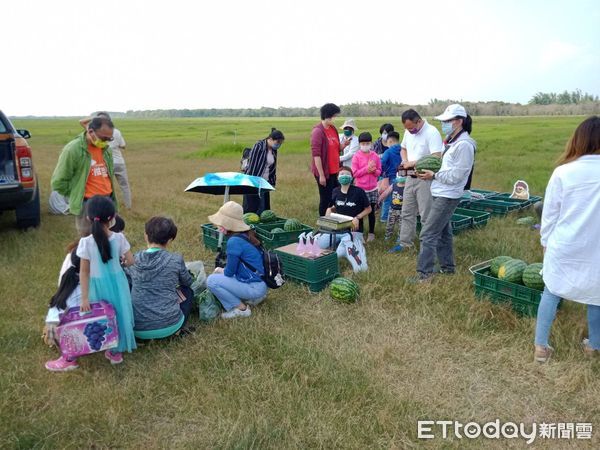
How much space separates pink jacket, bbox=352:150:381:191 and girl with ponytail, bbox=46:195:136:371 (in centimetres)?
425

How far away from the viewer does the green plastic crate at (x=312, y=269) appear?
5.37 meters

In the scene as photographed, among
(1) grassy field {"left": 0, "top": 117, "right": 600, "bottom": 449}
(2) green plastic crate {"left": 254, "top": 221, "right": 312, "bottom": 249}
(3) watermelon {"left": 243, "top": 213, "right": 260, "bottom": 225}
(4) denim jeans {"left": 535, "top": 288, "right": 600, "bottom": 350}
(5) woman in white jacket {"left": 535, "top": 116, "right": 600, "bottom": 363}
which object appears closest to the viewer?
(1) grassy field {"left": 0, "top": 117, "right": 600, "bottom": 449}

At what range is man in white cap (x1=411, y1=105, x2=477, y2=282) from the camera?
16.4ft

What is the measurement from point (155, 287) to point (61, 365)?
0.99 m

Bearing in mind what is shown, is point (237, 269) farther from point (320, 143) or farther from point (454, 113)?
point (320, 143)

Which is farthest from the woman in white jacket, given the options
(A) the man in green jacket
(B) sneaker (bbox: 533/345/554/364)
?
(A) the man in green jacket

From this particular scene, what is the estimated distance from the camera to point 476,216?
7.88 m

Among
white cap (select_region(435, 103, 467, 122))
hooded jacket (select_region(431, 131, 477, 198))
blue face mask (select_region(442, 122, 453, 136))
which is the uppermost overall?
white cap (select_region(435, 103, 467, 122))

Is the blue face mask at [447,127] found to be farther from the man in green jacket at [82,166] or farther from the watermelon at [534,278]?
the man in green jacket at [82,166]

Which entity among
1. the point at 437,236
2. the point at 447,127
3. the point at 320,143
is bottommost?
the point at 437,236

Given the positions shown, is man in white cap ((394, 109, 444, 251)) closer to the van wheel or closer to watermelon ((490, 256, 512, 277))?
watermelon ((490, 256, 512, 277))

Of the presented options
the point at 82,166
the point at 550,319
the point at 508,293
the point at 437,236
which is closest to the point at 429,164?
the point at 437,236

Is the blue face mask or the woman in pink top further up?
the blue face mask

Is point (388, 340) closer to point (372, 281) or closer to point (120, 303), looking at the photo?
point (372, 281)
